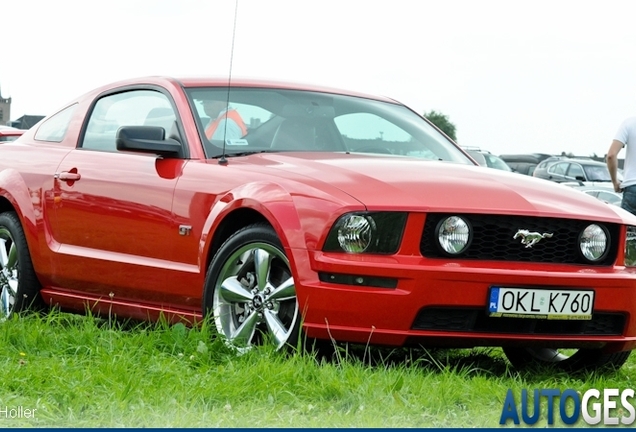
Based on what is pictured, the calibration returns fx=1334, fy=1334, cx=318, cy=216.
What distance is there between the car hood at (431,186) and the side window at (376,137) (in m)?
0.52

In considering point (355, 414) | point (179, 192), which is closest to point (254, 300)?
point (179, 192)

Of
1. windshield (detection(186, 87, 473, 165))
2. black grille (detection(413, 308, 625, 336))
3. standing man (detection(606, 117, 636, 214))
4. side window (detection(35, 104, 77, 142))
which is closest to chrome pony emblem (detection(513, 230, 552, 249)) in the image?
black grille (detection(413, 308, 625, 336))

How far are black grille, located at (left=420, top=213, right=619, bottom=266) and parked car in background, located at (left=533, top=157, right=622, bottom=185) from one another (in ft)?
91.5

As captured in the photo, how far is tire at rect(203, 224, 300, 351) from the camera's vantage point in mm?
5738

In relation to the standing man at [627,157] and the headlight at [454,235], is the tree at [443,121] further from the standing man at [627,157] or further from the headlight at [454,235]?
the headlight at [454,235]

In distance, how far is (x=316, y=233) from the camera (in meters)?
5.53

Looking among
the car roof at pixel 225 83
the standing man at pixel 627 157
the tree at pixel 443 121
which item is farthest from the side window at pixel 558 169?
the tree at pixel 443 121

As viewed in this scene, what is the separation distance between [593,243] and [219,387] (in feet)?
6.32

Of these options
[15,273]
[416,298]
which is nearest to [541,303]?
[416,298]

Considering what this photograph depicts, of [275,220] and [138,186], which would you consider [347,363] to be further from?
[138,186]

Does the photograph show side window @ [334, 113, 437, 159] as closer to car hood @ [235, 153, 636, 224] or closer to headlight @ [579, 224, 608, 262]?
car hood @ [235, 153, 636, 224]

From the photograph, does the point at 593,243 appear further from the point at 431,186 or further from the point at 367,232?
the point at 367,232

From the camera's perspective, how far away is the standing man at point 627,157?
1096 centimetres

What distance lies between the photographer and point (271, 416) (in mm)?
4543
